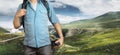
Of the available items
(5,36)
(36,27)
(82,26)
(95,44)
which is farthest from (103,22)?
(36,27)

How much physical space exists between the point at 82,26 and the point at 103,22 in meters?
0.64

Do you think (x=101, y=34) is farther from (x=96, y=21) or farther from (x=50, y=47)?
(x=50, y=47)

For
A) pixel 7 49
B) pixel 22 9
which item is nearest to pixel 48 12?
pixel 22 9

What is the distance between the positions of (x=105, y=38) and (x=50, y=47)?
23.6 ft

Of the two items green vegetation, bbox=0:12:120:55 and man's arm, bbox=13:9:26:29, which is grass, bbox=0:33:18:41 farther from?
man's arm, bbox=13:9:26:29

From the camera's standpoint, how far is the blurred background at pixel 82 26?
477 inches

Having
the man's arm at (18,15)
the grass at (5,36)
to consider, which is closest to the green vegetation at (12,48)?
the grass at (5,36)

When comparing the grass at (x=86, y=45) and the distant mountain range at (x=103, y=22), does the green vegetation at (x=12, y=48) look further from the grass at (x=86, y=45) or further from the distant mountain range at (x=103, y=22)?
the distant mountain range at (x=103, y=22)

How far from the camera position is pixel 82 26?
41.7ft

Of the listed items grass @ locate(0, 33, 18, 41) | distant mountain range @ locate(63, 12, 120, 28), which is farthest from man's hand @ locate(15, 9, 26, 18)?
distant mountain range @ locate(63, 12, 120, 28)

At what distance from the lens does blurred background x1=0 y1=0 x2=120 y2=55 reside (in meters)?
12.1

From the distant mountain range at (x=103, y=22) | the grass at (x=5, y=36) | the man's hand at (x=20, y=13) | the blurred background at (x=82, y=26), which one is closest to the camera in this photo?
the man's hand at (x=20, y=13)

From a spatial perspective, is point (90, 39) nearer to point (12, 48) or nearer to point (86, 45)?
point (86, 45)

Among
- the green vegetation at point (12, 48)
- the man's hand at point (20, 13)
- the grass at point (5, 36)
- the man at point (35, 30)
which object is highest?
the man's hand at point (20, 13)
